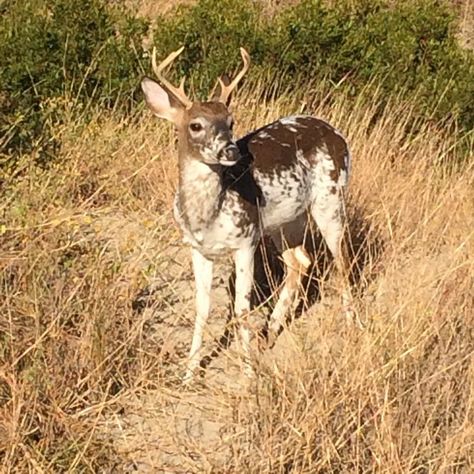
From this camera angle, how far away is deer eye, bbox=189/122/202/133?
18.1ft

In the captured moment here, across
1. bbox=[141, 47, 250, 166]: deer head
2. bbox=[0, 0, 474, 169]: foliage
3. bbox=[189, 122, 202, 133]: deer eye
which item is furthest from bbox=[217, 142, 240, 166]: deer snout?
bbox=[0, 0, 474, 169]: foliage

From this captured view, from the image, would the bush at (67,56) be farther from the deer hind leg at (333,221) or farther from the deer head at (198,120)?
the deer hind leg at (333,221)

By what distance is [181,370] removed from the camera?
5.36 metres

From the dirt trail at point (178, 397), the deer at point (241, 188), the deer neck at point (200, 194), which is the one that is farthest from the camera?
the deer neck at point (200, 194)

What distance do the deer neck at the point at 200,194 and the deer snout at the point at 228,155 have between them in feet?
0.83

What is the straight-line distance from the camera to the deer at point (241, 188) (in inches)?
218

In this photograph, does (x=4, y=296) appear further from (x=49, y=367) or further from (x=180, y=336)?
(x=180, y=336)

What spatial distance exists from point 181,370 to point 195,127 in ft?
4.25

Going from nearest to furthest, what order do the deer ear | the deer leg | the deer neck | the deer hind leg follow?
the deer neck → the deer ear → the deer leg → the deer hind leg

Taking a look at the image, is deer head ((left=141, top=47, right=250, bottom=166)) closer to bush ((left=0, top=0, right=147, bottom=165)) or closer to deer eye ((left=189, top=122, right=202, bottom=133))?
deer eye ((left=189, top=122, right=202, bottom=133))

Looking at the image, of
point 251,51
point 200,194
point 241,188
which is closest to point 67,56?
point 251,51

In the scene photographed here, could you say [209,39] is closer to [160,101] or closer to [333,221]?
[333,221]

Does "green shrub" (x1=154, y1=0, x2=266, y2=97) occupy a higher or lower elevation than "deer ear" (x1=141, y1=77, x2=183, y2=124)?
lower

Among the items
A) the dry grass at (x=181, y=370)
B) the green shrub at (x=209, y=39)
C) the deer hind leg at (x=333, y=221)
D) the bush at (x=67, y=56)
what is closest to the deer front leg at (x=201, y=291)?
the dry grass at (x=181, y=370)
